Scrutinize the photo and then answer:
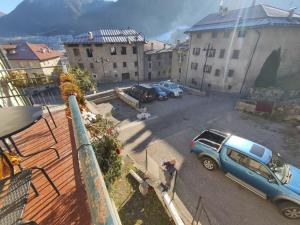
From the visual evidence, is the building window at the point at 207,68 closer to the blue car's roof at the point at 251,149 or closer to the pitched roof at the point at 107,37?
the pitched roof at the point at 107,37

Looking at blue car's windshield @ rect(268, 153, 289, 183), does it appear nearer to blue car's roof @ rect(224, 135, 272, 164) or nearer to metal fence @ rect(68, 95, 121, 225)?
blue car's roof @ rect(224, 135, 272, 164)

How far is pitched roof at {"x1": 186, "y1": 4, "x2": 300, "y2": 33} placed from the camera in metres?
17.4

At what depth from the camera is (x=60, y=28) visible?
344ft

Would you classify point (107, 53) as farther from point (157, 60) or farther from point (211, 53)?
point (211, 53)

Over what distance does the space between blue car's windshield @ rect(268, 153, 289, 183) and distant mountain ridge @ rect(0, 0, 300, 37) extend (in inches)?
4863

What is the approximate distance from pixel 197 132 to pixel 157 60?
90.7 feet

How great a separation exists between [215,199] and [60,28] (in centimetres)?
13493

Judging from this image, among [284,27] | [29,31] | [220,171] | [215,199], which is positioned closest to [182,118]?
[220,171]

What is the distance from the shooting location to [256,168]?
6402 mm

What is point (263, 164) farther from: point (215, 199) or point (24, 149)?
point (24, 149)

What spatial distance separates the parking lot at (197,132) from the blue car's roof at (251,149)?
1.96 meters

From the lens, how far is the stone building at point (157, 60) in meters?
34.6

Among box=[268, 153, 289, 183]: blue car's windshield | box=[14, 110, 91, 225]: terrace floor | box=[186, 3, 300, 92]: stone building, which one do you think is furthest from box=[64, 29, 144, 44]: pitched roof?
box=[268, 153, 289, 183]: blue car's windshield

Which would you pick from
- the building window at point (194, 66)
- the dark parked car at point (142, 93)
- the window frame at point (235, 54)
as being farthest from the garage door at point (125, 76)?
the window frame at point (235, 54)
